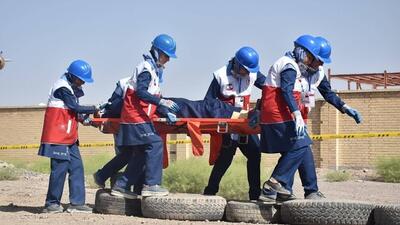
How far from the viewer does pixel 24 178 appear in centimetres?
1927

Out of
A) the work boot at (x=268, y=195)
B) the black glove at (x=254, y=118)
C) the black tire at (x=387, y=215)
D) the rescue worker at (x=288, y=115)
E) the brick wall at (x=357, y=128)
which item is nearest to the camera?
the black tire at (x=387, y=215)

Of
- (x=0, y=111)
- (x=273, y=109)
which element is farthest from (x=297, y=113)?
(x=0, y=111)

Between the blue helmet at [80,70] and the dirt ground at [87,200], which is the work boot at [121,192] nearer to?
the dirt ground at [87,200]

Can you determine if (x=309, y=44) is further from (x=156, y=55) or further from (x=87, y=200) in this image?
(x=87, y=200)

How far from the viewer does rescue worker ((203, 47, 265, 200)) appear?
975 cm

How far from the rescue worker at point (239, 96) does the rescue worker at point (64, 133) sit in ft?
4.97

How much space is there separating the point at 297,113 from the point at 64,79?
313cm

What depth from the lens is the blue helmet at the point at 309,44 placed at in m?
8.72

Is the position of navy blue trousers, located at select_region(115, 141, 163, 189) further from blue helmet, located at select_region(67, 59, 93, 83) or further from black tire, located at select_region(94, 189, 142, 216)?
blue helmet, located at select_region(67, 59, 93, 83)

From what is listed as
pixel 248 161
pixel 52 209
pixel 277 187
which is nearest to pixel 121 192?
pixel 52 209

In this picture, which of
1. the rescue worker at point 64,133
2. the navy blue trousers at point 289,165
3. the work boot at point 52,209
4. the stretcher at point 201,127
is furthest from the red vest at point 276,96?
the work boot at point 52,209

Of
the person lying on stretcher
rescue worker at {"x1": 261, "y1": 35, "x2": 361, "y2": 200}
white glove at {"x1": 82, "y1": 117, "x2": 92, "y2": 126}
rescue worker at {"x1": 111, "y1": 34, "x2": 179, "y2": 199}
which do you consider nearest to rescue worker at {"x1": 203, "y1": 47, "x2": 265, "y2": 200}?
the person lying on stretcher

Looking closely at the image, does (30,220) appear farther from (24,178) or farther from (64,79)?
(24,178)

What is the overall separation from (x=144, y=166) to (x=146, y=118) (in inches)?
23.4
